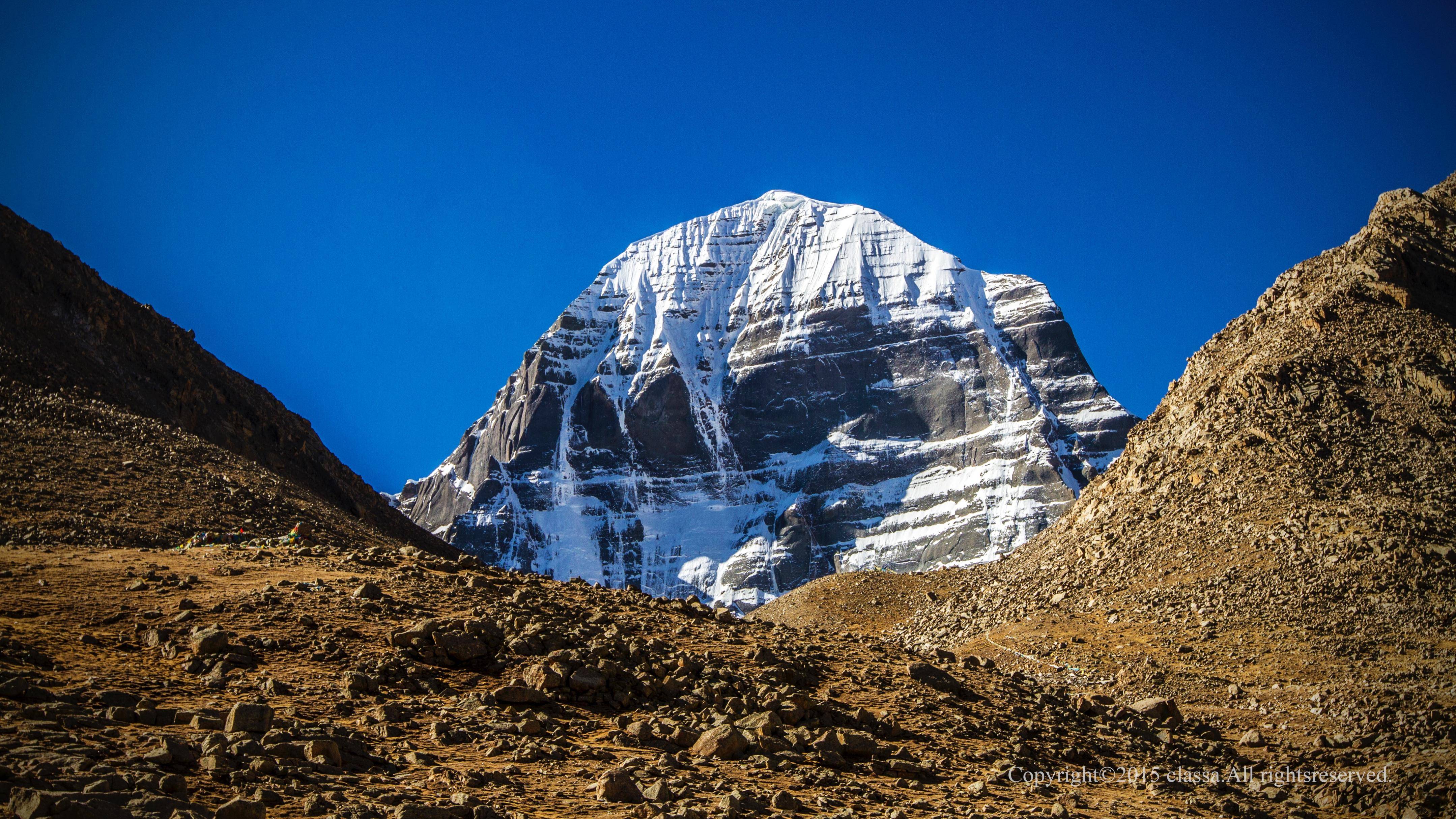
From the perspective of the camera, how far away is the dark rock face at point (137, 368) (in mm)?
38938

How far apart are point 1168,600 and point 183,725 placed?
29.7 metres

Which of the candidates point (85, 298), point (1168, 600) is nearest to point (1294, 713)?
point (1168, 600)

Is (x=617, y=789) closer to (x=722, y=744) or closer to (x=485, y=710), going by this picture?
(x=722, y=744)

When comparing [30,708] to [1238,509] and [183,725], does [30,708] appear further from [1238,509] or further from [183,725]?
[1238,509]

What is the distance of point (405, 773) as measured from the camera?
1107 cm

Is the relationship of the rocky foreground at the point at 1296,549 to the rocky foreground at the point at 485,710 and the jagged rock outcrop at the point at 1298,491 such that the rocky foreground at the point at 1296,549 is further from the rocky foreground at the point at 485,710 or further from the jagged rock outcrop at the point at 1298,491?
the rocky foreground at the point at 485,710

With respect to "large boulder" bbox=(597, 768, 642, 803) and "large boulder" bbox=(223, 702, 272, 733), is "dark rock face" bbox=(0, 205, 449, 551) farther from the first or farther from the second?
"large boulder" bbox=(597, 768, 642, 803)

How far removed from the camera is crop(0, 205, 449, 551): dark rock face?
38938 mm

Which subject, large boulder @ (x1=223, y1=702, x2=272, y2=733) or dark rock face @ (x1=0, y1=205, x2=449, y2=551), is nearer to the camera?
large boulder @ (x1=223, y1=702, x2=272, y2=733)

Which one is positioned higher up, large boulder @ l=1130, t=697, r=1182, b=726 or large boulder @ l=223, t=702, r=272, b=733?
large boulder @ l=1130, t=697, r=1182, b=726

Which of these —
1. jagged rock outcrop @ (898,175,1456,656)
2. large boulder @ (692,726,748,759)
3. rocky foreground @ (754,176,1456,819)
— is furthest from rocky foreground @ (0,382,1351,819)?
jagged rock outcrop @ (898,175,1456,656)

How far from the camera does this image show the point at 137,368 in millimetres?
45031

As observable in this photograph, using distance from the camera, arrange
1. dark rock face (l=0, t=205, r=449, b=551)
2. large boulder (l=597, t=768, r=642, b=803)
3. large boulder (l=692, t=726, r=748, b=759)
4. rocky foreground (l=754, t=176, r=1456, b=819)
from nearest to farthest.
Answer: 1. large boulder (l=597, t=768, r=642, b=803)
2. large boulder (l=692, t=726, r=748, b=759)
3. rocky foreground (l=754, t=176, r=1456, b=819)
4. dark rock face (l=0, t=205, r=449, b=551)

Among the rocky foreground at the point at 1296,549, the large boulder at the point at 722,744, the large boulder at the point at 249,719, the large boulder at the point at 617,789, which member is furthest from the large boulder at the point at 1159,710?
the large boulder at the point at 249,719
